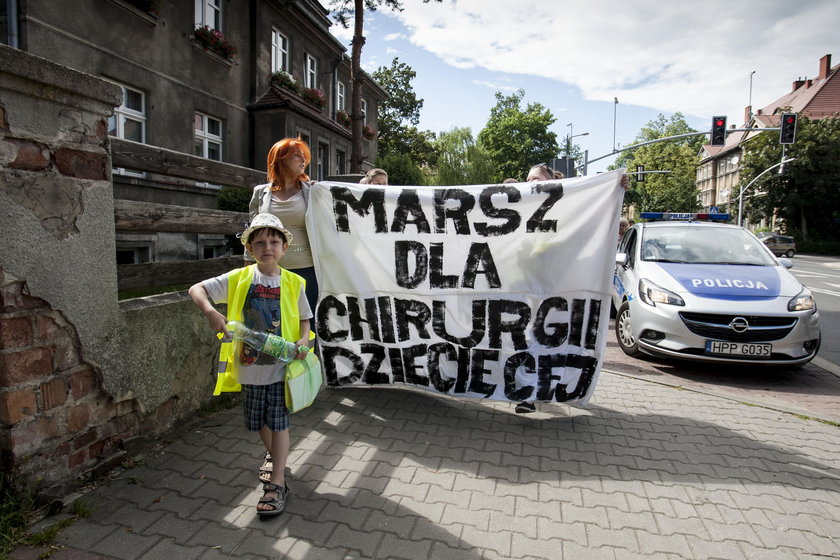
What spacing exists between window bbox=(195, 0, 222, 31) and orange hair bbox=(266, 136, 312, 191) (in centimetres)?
1272

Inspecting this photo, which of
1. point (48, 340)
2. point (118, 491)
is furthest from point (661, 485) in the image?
point (48, 340)

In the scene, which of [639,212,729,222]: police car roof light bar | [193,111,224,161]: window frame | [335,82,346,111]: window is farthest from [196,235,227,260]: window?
[335,82,346,111]: window

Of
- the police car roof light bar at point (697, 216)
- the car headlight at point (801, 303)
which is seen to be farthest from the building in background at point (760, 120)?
the car headlight at point (801, 303)

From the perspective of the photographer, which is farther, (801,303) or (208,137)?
(208,137)

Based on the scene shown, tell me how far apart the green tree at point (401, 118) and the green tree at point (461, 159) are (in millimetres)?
1480

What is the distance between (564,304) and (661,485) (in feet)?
4.64

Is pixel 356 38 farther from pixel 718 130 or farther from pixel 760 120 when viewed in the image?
pixel 760 120

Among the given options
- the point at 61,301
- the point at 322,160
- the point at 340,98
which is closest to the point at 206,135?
the point at 322,160

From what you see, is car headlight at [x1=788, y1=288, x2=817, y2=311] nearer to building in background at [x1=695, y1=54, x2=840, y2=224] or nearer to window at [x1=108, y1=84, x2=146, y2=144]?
window at [x1=108, y1=84, x2=146, y2=144]

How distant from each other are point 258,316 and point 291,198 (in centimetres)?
142

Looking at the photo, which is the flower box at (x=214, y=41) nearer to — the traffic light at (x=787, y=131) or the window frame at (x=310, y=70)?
the window frame at (x=310, y=70)

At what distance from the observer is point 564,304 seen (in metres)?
4.03

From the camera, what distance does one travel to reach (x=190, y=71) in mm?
13789

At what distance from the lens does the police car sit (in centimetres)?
542
